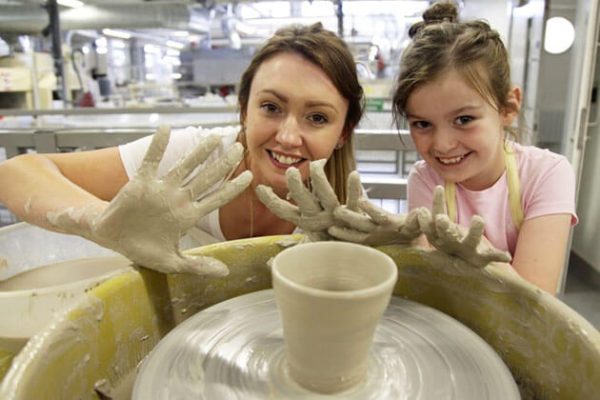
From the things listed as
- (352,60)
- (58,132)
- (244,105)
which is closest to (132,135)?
(58,132)

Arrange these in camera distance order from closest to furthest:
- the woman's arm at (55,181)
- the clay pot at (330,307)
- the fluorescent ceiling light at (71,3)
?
the clay pot at (330,307), the woman's arm at (55,181), the fluorescent ceiling light at (71,3)

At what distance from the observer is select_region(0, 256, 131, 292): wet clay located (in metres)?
1.01

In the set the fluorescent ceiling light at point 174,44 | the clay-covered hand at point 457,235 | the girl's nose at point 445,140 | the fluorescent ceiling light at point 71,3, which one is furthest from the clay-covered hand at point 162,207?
the fluorescent ceiling light at point 174,44

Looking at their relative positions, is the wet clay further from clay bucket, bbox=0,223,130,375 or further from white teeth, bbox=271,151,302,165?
white teeth, bbox=271,151,302,165

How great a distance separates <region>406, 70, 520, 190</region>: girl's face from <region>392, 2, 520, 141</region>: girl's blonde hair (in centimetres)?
2

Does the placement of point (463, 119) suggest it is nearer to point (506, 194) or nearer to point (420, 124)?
point (420, 124)

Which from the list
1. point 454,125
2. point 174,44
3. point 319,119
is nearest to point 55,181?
point 319,119

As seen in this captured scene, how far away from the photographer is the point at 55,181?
988 millimetres

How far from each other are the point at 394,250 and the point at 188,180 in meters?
0.37

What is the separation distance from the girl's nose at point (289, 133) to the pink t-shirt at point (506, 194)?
380 millimetres

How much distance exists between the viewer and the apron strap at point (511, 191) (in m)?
1.13

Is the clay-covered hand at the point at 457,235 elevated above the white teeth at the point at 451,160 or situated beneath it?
situated beneath

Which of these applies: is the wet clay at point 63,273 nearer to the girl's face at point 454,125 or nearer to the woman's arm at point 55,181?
the woman's arm at point 55,181

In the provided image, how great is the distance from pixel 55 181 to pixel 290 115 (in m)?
0.50
